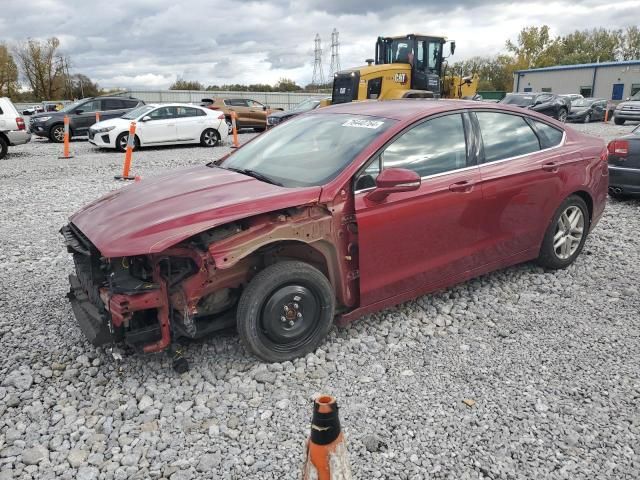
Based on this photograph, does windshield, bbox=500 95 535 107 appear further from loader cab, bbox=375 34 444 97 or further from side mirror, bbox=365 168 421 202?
side mirror, bbox=365 168 421 202

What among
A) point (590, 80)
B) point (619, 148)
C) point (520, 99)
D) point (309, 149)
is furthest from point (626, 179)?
point (590, 80)

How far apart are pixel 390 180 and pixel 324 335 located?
1.12 meters

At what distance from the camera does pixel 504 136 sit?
4.35 m

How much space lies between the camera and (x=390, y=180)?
10.8 feet

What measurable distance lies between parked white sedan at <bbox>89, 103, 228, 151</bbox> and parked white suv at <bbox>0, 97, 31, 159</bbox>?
188 centimetres

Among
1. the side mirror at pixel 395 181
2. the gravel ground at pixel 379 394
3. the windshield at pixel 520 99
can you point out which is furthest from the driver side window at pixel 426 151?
the windshield at pixel 520 99

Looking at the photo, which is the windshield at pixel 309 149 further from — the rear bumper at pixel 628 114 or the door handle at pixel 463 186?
the rear bumper at pixel 628 114

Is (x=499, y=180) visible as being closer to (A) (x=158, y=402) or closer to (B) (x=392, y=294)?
(B) (x=392, y=294)

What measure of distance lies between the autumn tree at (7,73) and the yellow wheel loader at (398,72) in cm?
6231

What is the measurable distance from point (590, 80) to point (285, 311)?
55.1 metres

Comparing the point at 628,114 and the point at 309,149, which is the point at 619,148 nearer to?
the point at 309,149

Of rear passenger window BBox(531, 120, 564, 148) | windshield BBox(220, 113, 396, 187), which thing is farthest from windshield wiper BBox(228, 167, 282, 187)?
rear passenger window BBox(531, 120, 564, 148)

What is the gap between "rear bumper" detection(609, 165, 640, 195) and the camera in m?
7.34

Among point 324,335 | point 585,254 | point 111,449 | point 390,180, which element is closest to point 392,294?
point 324,335
